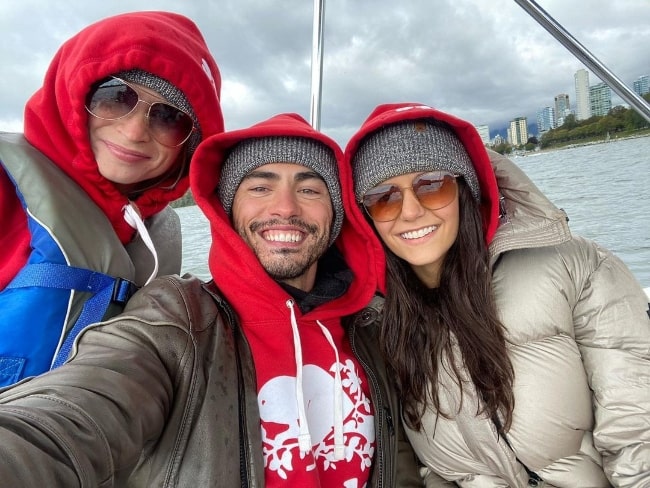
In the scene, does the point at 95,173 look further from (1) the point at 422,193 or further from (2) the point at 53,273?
(1) the point at 422,193

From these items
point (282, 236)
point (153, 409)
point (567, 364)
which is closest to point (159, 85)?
point (282, 236)

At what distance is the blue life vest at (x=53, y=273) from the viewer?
4.72ft

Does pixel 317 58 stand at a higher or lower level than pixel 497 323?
higher

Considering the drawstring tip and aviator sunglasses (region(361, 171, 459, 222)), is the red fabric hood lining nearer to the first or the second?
aviator sunglasses (region(361, 171, 459, 222))

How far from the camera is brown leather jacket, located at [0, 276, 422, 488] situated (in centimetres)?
87

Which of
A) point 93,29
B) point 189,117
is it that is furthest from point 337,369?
point 93,29

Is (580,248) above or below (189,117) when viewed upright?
below

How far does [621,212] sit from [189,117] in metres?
9.25

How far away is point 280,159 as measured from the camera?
196 centimetres

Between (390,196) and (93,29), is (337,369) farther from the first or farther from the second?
(93,29)

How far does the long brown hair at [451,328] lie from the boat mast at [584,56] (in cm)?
136

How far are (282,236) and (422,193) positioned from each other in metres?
0.66

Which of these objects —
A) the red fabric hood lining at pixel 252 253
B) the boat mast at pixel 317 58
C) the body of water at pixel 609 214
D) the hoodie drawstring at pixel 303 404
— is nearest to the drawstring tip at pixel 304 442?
the hoodie drawstring at pixel 303 404

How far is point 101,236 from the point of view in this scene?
1730mm
